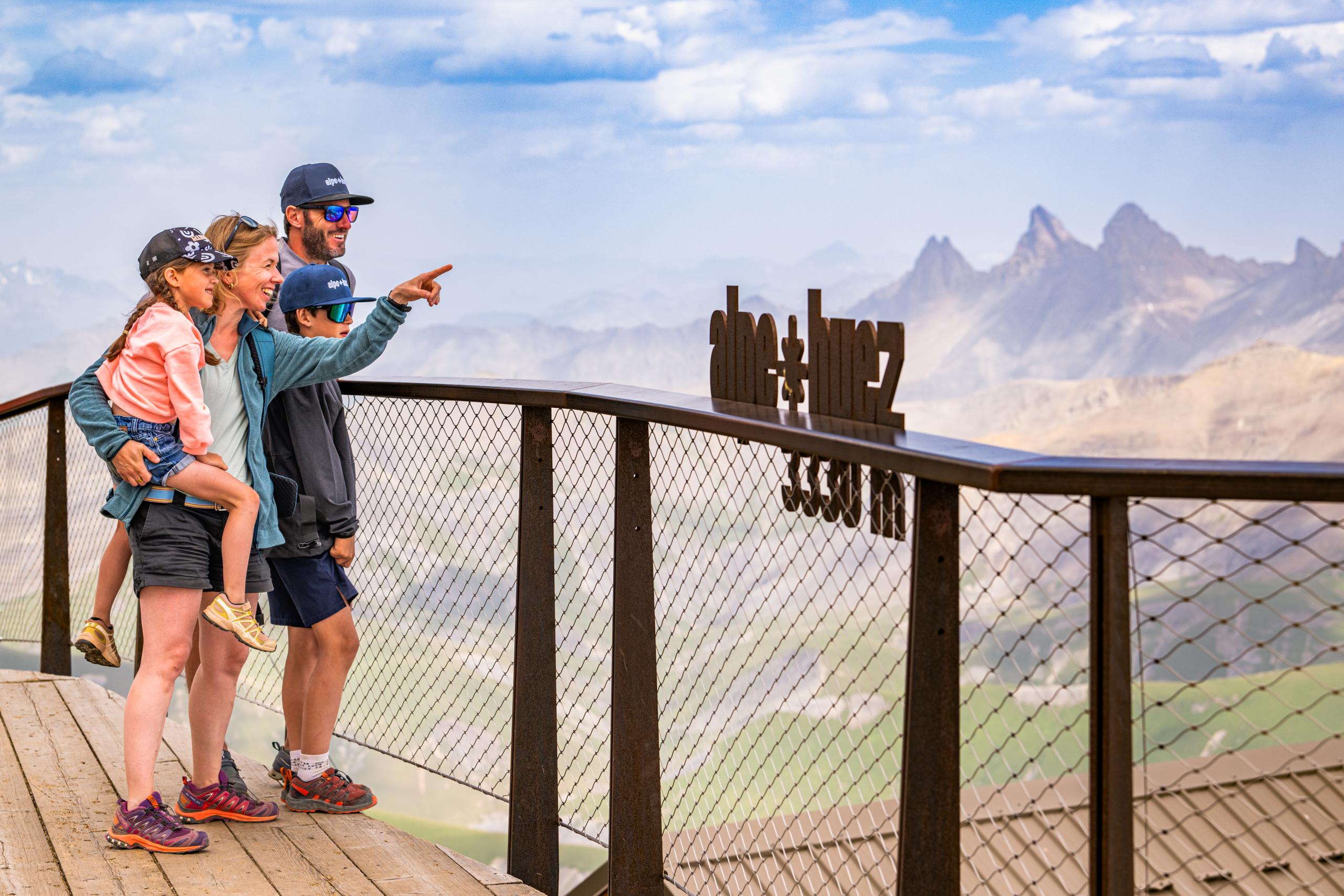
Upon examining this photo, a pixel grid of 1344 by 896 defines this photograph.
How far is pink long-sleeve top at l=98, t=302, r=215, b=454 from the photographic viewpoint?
8.61 feet

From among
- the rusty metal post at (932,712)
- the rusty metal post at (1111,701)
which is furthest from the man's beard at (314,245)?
the rusty metal post at (1111,701)

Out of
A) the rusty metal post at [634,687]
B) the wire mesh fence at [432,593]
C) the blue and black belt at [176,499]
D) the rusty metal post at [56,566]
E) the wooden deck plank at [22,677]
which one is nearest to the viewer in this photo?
the rusty metal post at [634,687]

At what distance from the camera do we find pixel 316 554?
300 cm

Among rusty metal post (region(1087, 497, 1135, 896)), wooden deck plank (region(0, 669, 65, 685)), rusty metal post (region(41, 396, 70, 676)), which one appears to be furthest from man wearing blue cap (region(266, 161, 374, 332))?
rusty metal post (region(1087, 497, 1135, 896))

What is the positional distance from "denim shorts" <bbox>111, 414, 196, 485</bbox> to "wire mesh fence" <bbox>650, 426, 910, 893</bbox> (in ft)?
3.38

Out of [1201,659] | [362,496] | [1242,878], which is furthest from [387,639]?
[1242,878]

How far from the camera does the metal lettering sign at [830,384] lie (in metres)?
2.03

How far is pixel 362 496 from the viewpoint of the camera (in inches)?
136

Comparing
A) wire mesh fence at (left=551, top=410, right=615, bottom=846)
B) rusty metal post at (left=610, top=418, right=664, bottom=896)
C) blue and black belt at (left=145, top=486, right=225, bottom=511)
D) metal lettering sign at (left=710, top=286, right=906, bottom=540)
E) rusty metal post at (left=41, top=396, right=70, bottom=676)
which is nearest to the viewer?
metal lettering sign at (left=710, top=286, right=906, bottom=540)

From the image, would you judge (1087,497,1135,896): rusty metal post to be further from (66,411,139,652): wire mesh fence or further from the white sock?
(66,411,139,652): wire mesh fence

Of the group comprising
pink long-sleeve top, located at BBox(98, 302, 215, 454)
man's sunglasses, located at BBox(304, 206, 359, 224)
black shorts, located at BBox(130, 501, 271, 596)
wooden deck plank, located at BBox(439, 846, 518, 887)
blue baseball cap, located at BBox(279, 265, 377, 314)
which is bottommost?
wooden deck plank, located at BBox(439, 846, 518, 887)

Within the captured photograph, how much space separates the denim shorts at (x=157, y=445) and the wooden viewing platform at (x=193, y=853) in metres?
0.85

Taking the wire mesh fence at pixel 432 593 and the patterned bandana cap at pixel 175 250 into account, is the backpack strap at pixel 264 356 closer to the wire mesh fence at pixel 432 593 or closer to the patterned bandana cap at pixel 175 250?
the patterned bandana cap at pixel 175 250

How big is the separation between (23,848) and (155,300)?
50.9 inches
